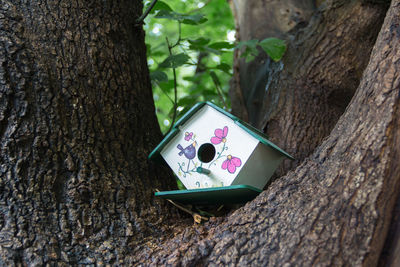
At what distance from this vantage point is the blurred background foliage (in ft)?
7.05

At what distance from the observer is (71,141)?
1.56 metres

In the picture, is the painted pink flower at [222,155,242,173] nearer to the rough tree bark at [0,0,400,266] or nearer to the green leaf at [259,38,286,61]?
the rough tree bark at [0,0,400,266]

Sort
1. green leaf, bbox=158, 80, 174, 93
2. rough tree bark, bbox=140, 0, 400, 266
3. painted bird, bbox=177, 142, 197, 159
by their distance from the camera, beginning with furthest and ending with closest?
green leaf, bbox=158, 80, 174, 93 < painted bird, bbox=177, 142, 197, 159 < rough tree bark, bbox=140, 0, 400, 266

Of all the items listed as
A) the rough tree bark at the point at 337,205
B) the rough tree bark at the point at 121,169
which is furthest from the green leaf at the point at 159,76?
the rough tree bark at the point at 337,205

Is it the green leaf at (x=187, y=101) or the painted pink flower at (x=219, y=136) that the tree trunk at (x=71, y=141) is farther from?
the green leaf at (x=187, y=101)

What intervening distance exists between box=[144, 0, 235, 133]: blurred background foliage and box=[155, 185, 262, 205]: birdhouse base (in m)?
0.71

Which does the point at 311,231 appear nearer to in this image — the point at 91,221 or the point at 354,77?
the point at 91,221

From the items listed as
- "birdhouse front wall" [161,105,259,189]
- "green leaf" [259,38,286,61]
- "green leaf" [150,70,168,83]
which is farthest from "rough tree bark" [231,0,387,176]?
"green leaf" [150,70,168,83]

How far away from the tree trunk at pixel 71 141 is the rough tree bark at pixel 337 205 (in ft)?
0.79

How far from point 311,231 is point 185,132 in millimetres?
778

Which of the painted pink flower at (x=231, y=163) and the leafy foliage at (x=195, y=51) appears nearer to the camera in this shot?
the painted pink flower at (x=231, y=163)

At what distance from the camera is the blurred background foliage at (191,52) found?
2148 millimetres

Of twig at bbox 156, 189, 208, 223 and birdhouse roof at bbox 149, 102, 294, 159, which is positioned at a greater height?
birdhouse roof at bbox 149, 102, 294, 159

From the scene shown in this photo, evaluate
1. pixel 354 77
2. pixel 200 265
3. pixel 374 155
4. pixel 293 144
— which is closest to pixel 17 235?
pixel 200 265
